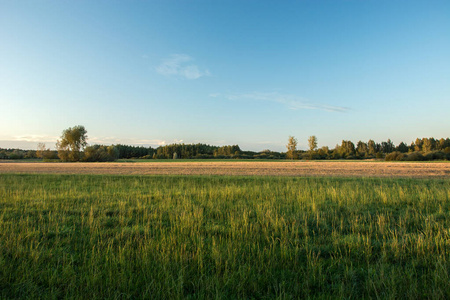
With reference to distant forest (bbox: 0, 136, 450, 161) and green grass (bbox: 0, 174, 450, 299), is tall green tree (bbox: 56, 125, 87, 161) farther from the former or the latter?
green grass (bbox: 0, 174, 450, 299)

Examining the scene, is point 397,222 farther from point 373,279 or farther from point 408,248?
point 373,279

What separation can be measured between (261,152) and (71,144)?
84.4m

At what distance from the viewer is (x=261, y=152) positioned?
12281 cm

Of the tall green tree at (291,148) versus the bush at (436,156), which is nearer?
the bush at (436,156)

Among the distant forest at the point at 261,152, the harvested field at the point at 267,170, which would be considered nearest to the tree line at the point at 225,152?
the distant forest at the point at 261,152

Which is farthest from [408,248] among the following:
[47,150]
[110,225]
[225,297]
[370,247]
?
[47,150]

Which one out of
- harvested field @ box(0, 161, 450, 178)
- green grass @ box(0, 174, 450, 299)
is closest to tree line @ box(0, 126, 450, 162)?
harvested field @ box(0, 161, 450, 178)

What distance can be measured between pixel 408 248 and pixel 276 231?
2.73 m

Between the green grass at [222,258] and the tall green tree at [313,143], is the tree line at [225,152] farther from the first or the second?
the green grass at [222,258]

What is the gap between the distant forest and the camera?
71.1m

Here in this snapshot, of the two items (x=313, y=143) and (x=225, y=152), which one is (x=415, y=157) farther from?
(x=225, y=152)

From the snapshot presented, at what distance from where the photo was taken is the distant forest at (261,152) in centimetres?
7112

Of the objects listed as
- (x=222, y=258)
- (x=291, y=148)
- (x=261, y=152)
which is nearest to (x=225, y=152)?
(x=261, y=152)

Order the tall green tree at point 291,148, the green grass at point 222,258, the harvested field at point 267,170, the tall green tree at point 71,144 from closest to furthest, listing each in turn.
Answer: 1. the green grass at point 222,258
2. the harvested field at point 267,170
3. the tall green tree at point 71,144
4. the tall green tree at point 291,148
